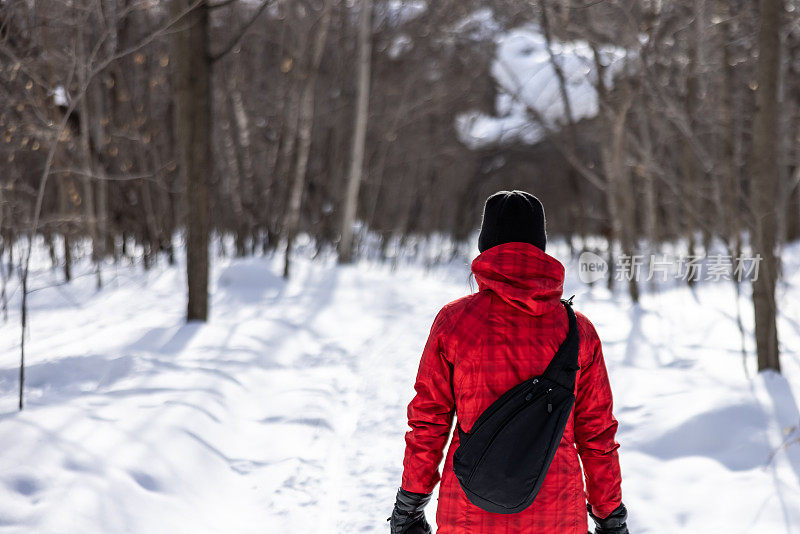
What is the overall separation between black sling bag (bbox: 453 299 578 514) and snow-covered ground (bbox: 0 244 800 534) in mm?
1889

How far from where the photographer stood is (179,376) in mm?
5391

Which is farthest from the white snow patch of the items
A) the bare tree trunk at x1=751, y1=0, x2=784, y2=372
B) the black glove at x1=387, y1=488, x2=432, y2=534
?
the black glove at x1=387, y1=488, x2=432, y2=534

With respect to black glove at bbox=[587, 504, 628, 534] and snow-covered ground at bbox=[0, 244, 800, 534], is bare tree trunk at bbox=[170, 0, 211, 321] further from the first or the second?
black glove at bbox=[587, 504, 628, 534]

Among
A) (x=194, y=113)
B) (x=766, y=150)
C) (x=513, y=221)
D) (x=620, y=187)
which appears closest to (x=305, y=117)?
(x=194, y=113)

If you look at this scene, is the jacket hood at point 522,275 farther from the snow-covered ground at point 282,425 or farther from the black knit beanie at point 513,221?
the snow-covered ground at point 282,425

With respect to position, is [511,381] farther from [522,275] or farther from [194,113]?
[194,113]

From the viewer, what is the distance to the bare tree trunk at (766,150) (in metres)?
5.20

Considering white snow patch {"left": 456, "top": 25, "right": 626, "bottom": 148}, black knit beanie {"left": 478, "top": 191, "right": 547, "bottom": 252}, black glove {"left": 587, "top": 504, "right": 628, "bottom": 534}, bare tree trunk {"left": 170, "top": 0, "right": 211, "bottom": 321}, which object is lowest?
black glove {"left": 587, "top": 504, "right": 628, "bottom": 534}

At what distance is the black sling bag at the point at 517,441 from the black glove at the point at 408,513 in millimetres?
247

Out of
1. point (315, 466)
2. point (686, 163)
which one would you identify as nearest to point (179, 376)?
point (315, 466)

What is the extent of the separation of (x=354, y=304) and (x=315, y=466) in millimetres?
6302

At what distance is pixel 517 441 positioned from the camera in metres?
1.58

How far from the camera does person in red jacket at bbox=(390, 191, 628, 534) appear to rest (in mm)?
1635

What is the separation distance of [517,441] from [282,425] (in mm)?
3494
